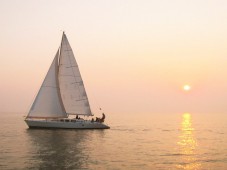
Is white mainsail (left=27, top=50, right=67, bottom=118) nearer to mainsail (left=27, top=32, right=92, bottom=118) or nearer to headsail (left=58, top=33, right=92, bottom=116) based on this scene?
mainsail (left=27, top=32, right=92, bottom=118)

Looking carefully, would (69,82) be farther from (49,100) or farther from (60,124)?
(60,124)

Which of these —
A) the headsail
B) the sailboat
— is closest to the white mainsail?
the sailboat

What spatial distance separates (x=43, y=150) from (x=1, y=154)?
183 inches

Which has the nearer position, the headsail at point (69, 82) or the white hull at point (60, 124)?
the white hull at point (60, 124)

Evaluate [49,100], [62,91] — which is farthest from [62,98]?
[49,100]

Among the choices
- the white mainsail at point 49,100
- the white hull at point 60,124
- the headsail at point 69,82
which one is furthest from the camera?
the headsail at point 69,82

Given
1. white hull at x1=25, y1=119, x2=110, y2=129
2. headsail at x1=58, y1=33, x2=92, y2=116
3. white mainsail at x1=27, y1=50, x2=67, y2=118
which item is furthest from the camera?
headsail at x1=58, y1=33, x2=92, y2=116

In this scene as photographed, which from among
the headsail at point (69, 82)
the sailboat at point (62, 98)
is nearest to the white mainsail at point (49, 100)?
the sailboat at point (62, 98)

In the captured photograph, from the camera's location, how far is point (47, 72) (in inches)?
2446

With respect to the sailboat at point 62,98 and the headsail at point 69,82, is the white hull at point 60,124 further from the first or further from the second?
the headsail at point 69,82

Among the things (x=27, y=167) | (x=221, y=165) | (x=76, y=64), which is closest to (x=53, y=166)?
(x=27, y=167)

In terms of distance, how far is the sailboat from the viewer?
61062 millimetres

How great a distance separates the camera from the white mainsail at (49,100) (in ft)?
199

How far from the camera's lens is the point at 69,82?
63.8 metres
